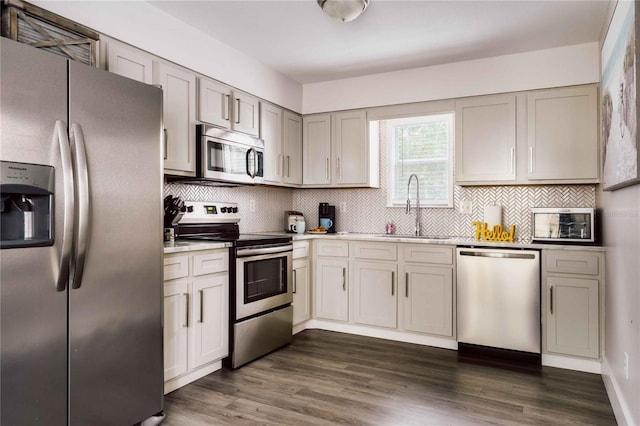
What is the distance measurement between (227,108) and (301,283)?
1.74m

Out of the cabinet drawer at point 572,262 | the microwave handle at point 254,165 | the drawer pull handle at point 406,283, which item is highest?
the microwave handle at point 254,165

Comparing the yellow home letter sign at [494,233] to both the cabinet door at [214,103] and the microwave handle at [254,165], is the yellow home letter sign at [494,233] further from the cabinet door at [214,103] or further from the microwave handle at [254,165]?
the cabinet door at [214,103]

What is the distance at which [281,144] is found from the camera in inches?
173

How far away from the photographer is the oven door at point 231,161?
3330mm

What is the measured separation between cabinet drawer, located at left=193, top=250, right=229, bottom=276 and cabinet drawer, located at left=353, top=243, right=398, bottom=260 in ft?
4.53

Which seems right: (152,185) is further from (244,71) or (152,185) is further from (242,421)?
(244,71)

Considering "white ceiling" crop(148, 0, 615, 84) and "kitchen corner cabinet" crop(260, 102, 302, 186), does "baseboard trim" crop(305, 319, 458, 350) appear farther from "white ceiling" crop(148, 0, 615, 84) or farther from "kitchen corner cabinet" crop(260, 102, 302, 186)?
"white ceiling" crop(148, 0, 615, 84)

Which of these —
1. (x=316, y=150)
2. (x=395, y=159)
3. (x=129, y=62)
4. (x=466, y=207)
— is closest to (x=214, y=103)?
(x=129, y=62)

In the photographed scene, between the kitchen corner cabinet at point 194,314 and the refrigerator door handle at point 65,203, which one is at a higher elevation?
the refrigerator door handle at point 65,203

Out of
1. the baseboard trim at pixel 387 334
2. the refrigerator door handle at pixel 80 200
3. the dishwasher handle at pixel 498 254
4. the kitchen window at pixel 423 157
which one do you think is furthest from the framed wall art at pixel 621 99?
the refrigerator door handle at pixel 80 200

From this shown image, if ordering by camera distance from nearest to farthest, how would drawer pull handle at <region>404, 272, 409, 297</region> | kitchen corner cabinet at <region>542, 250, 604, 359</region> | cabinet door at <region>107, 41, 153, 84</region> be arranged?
cabinet door at <region>107, 41, 153, 84</region>, kitchen corner cabinet at <region>542, 250, 604, 359</region>, drawer pull handle at <region>404, 272, 409, 297</region>

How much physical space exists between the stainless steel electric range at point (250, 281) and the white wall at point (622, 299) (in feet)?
7.72

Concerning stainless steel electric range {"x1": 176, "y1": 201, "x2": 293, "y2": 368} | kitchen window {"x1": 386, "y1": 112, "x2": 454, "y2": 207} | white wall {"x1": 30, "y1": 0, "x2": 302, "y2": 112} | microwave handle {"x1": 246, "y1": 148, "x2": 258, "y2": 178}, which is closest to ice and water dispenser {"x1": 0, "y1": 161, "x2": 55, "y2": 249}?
white wall {"x1": 30, "y1": 0, "x2": 302, "y2": 112}

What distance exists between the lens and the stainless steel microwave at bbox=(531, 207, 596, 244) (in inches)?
131
